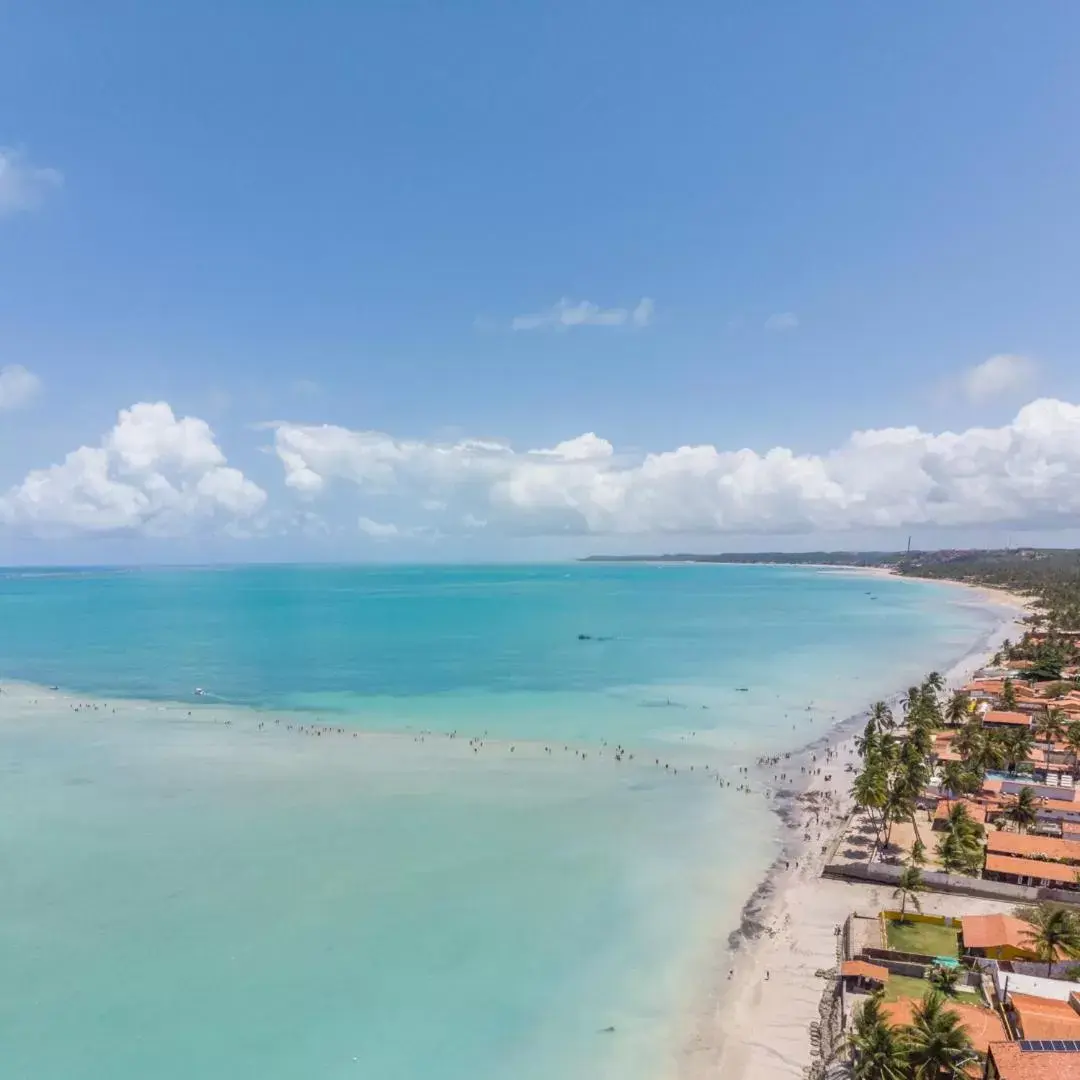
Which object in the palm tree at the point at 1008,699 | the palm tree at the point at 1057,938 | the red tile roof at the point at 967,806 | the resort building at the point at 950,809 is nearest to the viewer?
the palm tree at the point at 1057,938

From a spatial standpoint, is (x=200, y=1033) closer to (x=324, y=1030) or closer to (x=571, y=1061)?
(x=324, y=1030)

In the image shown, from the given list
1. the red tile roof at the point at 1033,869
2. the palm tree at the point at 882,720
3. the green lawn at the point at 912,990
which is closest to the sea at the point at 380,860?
the palm tree at the point at 882,720

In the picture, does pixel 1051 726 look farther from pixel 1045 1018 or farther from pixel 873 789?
pixel 1045 1018

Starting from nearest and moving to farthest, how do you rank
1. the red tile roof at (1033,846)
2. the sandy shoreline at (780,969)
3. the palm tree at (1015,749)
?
1. the sandy shoreline at (780,969)
2. the red tile roof at (1033,846)
3. the palm tree at (1015,749)

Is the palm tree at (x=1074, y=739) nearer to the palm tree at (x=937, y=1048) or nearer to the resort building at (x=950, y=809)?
the resort building at (x=950, y=809)

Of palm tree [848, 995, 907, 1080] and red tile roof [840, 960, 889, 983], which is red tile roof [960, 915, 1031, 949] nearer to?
red tile roof [840, 960, 889, 983]

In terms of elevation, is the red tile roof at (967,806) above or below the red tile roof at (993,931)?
below

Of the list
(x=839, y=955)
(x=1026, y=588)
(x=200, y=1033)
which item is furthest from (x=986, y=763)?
(x=1026, y=588)

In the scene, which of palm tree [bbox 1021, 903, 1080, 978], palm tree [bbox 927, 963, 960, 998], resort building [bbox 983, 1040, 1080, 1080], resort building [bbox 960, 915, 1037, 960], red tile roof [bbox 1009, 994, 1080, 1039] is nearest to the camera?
resort building [bbox 983, 1040, 1080, 1080]

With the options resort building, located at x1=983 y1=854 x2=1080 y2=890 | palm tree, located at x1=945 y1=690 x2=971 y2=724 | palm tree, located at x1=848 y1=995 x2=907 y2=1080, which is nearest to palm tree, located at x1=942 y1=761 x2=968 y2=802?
resort building, located at x1=983 y1=854 x2=1080 y2=890
